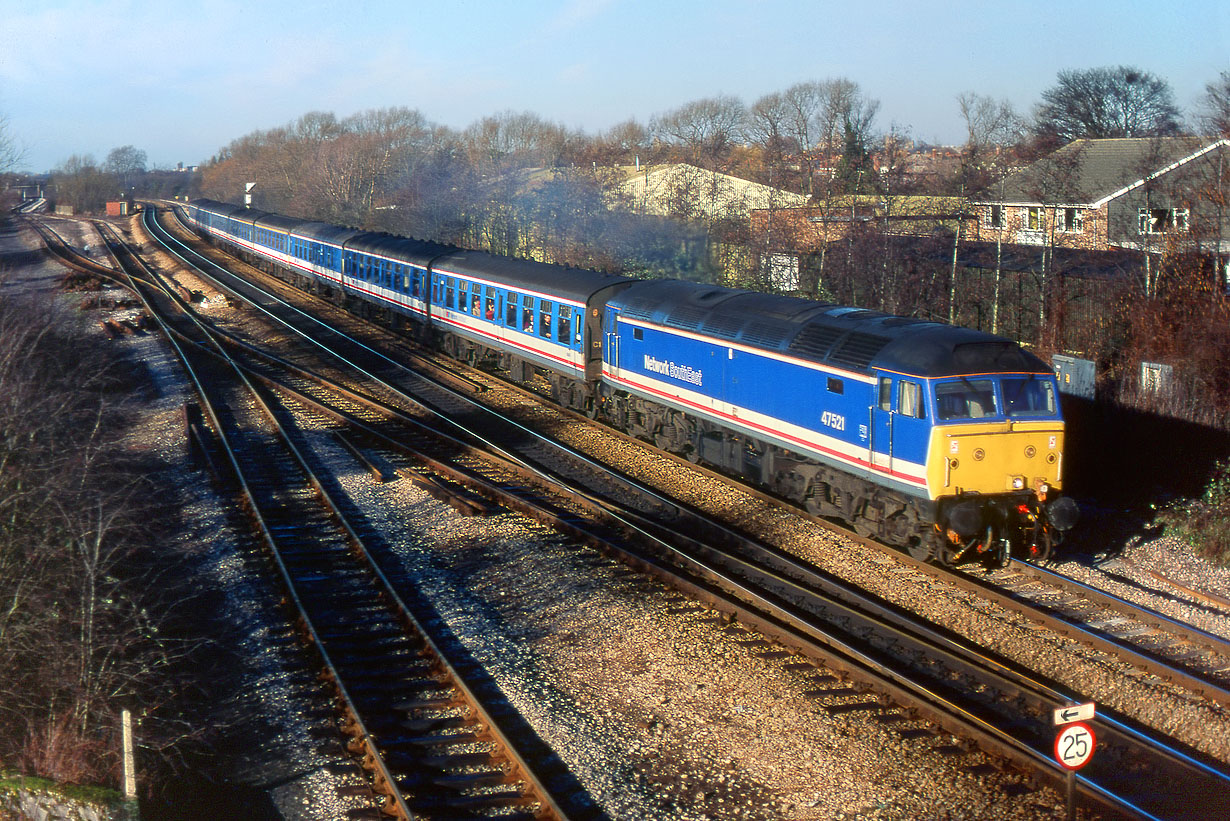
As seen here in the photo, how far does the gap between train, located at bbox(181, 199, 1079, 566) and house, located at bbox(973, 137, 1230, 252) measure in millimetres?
10376

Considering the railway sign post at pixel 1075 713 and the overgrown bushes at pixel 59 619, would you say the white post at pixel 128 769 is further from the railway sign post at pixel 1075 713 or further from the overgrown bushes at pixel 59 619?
the railway sign post at pixel 1075 713

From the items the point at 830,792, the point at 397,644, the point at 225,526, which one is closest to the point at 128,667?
the point at 397,644

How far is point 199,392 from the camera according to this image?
25.1m

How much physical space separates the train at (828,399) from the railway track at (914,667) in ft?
5.31

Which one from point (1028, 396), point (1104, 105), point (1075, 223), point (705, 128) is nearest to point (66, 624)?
point (1028, 396)

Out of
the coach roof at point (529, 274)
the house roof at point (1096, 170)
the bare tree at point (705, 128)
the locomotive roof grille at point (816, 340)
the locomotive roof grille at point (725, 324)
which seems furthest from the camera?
the bare tree at point (705, 128)

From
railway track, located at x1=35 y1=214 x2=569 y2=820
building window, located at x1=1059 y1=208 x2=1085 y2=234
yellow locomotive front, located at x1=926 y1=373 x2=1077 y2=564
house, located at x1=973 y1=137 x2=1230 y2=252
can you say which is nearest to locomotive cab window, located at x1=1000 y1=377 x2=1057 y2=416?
yellow locomotive front, located at x1=926 y1=373 x2=1077 y2=564

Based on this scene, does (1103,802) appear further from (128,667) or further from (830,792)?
(128,667)

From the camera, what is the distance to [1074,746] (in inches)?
264

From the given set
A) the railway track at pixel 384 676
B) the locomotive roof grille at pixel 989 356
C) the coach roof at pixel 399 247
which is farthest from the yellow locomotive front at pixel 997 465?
the coach roof at pixel 399 247

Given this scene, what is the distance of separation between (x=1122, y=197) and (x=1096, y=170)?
8124 millimetres

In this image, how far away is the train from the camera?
41.1ft

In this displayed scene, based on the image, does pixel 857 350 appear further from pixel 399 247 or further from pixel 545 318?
pixel 399 247

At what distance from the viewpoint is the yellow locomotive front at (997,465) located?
487 inches
